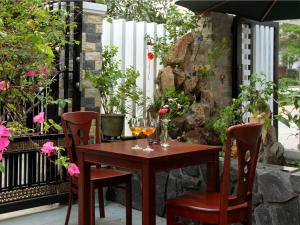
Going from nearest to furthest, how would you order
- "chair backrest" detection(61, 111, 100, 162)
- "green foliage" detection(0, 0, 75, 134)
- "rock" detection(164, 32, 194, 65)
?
1. "green foliage" detection(0, 0, 75, 134)
2. "chair backrest" detection(61, 111, 100, 162)
3. "rock" detection(164, 32, 194, 65)

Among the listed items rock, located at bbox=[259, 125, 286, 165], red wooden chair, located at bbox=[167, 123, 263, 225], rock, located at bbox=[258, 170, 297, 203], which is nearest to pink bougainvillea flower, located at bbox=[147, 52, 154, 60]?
rock, located at bbox=[259, 125, 286, 165]

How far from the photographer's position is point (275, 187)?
11.3 feet

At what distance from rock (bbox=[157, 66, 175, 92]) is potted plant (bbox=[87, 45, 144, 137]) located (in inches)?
11.6

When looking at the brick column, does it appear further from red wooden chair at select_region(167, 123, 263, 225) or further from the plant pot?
red wooden chair at select_region(167, 123, 263, 225)

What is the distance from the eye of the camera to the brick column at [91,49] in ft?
16.0

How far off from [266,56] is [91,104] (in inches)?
88.5

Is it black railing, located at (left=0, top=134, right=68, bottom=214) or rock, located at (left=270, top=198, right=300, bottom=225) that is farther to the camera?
black railing, located at (left=0, top=134, right=68, bottom=214)

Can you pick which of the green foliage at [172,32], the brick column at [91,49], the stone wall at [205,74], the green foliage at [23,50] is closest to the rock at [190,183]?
the stone wall at [205,74]

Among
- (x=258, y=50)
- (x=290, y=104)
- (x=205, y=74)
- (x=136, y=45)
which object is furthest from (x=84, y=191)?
(x=258, y=50)

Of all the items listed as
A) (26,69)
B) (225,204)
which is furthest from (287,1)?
(26,69)

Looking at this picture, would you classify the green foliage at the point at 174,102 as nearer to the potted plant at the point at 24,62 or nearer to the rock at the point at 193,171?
the rock at the point at 193,171

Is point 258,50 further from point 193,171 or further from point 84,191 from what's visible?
point 84,191

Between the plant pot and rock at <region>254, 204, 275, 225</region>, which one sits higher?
the plant pot

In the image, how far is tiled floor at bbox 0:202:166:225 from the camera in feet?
13.8
